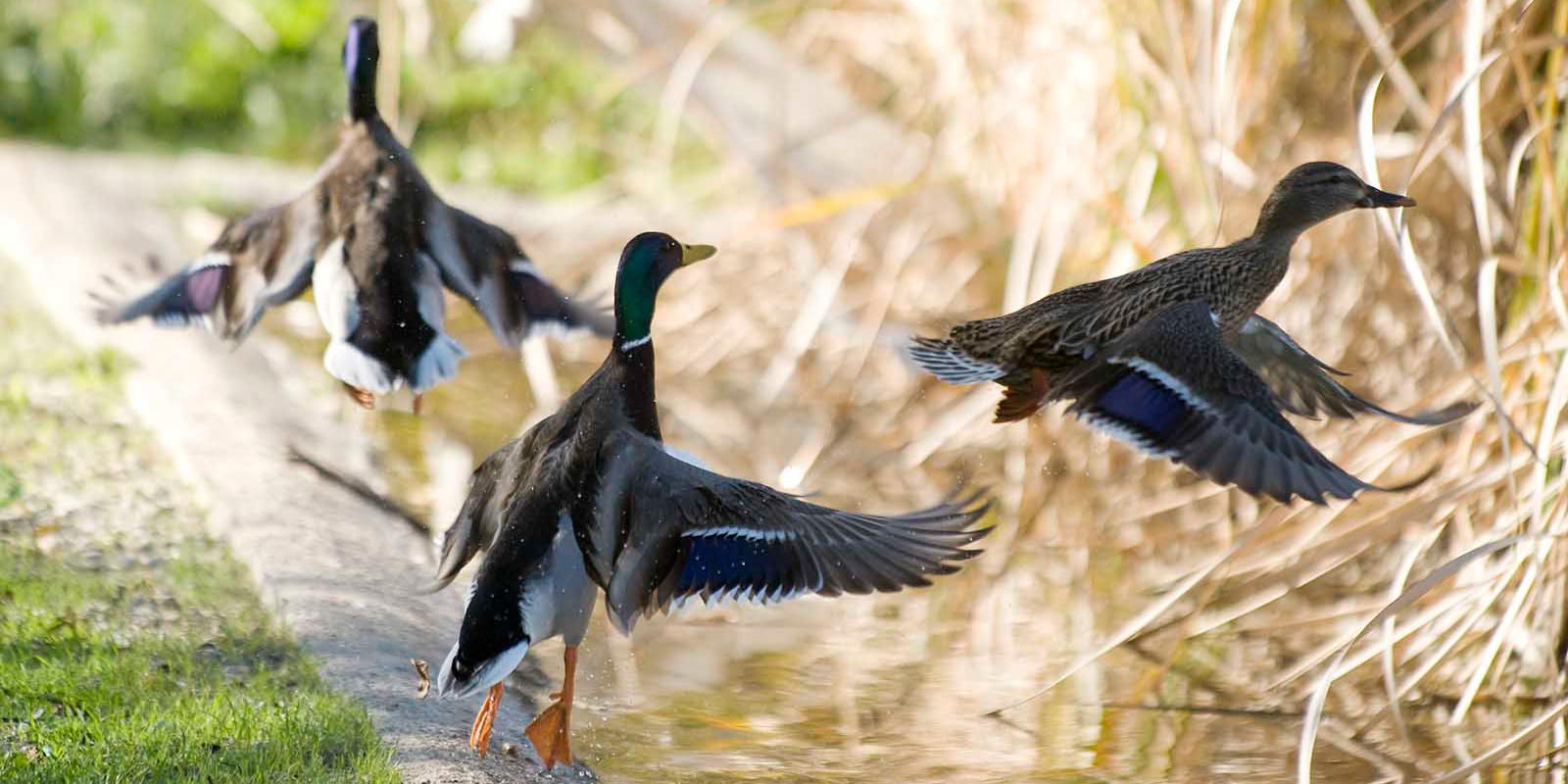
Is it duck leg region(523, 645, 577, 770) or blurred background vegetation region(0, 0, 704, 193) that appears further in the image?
blurred background vegetation region(0, 0, 704, 193)

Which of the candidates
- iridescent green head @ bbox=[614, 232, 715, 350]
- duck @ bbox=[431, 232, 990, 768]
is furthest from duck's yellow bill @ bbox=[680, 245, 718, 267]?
duck @ bbox=[431, 232, 990, 768]

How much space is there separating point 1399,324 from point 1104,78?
1.15m

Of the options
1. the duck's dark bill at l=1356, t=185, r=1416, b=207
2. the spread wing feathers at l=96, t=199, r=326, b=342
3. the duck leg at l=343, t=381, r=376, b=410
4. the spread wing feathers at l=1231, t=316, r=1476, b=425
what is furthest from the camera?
the duck leg at l=343, t=381, r=376, b=410

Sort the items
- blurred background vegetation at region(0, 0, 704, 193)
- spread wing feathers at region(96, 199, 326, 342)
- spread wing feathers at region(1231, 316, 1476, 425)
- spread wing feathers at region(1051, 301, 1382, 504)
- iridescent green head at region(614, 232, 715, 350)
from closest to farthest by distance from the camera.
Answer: spread wing feathers at region(1051, 301, 1382, 504) < iridescent green head at region(614, 232, 715, 350) < spread wing feathers at region(1231, 316, 1476, 425) < spread wing feathers at region(96, 199, 326, 342) < blurred background vegetation at region(0, 0, 704, 193)

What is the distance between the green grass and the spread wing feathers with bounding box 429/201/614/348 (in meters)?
0.89

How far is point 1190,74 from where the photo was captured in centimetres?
464

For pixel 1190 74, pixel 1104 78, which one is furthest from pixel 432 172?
pixel 1190 74

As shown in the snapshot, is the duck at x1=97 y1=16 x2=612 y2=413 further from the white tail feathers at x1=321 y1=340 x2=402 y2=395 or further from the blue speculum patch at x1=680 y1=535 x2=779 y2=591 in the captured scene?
the blue speculum patch at x1=680 y1=535 x2=779 y2=591

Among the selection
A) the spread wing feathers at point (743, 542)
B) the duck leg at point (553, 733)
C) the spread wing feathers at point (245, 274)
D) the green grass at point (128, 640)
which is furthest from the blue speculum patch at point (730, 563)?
the spread wing feathers at point (245, 274)

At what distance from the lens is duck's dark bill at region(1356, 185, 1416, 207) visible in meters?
3.44

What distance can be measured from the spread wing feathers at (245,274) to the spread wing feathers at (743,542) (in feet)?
4.58

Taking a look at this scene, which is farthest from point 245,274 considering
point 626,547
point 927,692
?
point 927,692

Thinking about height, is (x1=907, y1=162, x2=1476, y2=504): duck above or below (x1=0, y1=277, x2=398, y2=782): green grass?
above

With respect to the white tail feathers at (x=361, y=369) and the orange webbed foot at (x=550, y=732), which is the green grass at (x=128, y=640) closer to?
the orange webbed foot at (x=550, y=732)
